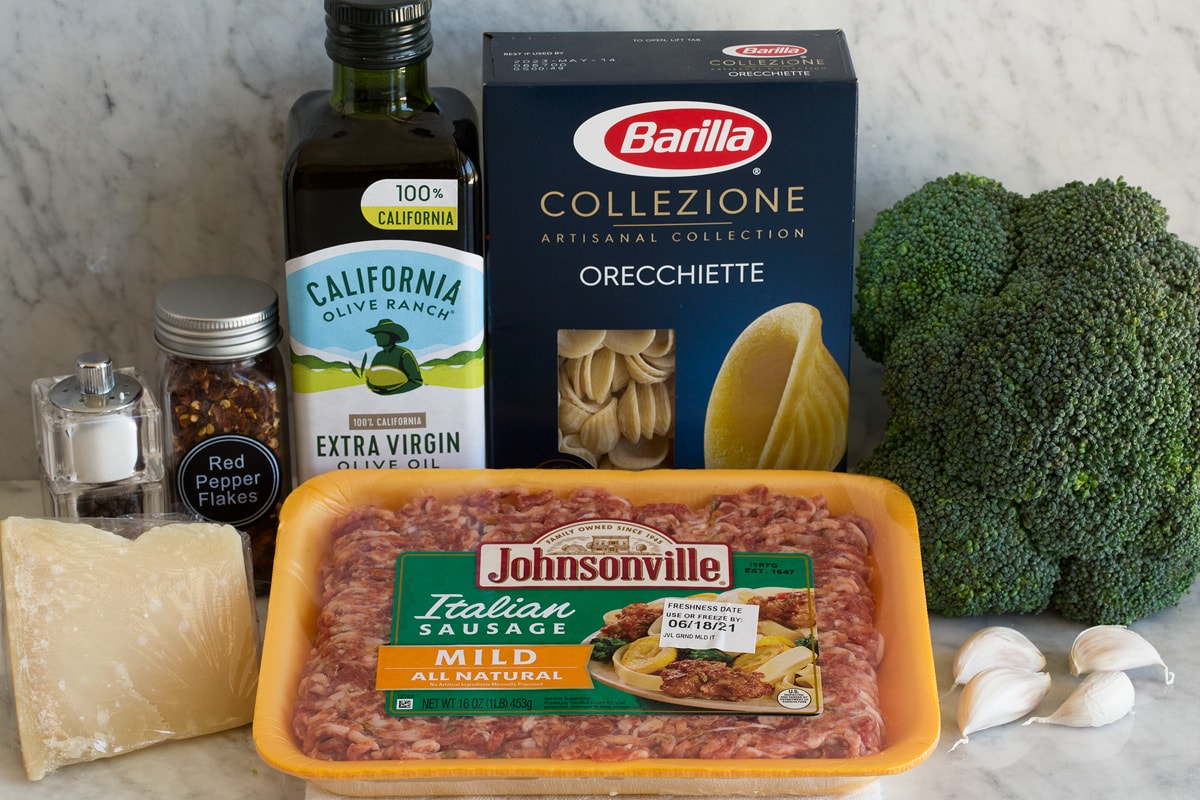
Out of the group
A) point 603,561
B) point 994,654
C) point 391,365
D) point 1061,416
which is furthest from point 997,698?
point 391,365

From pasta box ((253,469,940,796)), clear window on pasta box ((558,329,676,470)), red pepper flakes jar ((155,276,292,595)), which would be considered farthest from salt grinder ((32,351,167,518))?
clear window on pasta box ((558,329,676,470))

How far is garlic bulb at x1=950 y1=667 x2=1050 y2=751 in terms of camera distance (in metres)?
1.12

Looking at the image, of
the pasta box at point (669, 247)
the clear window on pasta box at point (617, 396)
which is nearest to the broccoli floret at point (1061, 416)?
the pasta box at point (669, 247)

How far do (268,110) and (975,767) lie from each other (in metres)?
0.89

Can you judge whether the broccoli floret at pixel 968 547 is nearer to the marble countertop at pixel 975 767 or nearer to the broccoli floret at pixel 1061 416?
the broccoli floret at pixel 1061 416

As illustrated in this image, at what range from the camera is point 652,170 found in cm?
121

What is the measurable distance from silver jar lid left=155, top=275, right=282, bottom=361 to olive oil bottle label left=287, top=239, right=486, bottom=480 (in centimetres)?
3

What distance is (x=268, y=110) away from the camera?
1.34 meters

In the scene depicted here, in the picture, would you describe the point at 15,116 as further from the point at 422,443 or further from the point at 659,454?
the point at 659,454

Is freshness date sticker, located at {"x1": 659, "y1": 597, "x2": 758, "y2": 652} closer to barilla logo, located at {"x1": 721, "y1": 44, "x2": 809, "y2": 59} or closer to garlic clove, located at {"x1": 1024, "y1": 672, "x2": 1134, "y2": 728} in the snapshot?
garlic clove, located at {"x1": 1024, "y1": 672, "x2": 1134, "y2": 728}

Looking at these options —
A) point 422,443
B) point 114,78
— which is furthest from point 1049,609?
point 114,78

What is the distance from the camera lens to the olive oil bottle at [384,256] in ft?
3.79

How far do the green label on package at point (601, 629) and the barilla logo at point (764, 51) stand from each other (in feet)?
1.43

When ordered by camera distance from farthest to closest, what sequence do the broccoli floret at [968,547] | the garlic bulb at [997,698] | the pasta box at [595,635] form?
the broccoli floret at [968,547] → the garlic bulb at [997,698] → the pasta box at [595,635]
